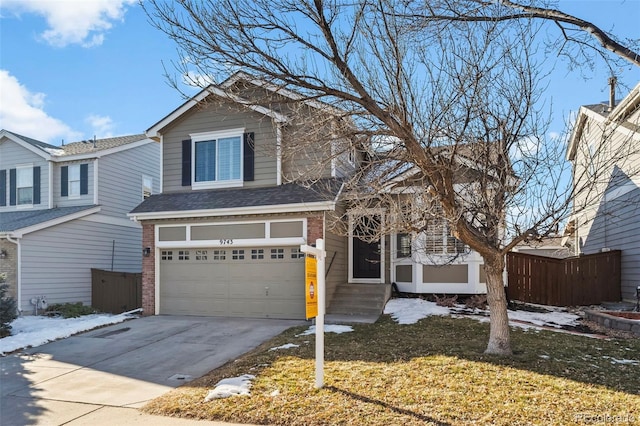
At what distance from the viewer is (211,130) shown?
1396cm

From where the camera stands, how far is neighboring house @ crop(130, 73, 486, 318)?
12.1 m

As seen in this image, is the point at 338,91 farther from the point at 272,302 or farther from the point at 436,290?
the point at 436,290

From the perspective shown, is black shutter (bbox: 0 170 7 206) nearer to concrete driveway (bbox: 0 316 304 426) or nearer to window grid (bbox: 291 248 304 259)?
concrete driveway (bbox: 0 316 304 426)

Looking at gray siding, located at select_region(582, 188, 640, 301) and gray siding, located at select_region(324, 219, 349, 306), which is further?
gray siding, located at select_region(582, 188, 640, 301)

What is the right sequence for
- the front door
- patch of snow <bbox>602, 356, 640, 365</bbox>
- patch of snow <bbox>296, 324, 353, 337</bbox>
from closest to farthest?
patch of snow <bbox>602, 356, 640, 365</bbox> < patch of snow <bbox>296, 324, 353, 337</bbox> < the front door

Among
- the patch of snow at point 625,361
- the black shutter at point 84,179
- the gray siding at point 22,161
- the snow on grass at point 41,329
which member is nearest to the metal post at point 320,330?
the patch of snow at point 625,361

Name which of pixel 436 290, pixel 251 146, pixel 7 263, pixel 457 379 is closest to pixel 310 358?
pixel 457 379

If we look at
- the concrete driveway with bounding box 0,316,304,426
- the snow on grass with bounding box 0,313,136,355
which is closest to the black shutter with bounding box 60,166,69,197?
the snow on grass with bounding box 0,313,136,355

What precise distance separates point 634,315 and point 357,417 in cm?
843

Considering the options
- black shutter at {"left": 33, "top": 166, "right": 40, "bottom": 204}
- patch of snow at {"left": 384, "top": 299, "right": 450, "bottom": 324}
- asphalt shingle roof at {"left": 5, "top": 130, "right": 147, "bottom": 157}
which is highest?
asphalt shingle roof at {"left": 5, "top": 130, "right": 147, "bottom": 157}

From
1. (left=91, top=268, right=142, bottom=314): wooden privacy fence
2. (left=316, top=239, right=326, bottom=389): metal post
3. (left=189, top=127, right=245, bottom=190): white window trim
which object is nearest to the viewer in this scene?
(left=316, top=239, right=326, bottom=389): metal post

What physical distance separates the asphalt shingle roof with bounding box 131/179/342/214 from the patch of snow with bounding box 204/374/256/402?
538 centimetres

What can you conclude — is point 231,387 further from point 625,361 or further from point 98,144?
point 98,144

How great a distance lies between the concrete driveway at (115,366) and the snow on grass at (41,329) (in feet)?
1.09
